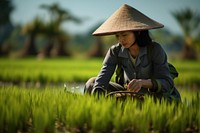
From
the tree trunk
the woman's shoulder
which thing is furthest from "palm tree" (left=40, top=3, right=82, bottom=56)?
the woman's shoulder

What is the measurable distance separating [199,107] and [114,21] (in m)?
0.92

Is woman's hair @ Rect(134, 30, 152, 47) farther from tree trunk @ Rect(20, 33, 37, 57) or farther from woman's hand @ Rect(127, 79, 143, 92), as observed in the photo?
tree trunk @ Rect(20, 33, 37, 57)

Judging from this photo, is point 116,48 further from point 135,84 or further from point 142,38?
point 135,84

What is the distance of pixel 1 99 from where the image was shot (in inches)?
133

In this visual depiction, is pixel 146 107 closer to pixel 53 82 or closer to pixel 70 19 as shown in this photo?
pixel 53 82

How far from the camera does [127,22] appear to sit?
3.51 metres

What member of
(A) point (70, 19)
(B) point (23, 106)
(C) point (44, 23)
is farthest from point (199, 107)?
(A) point (70, 19)

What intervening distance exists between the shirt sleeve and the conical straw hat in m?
0.19

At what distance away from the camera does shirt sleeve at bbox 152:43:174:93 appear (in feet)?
11.5

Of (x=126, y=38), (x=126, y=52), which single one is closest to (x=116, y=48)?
(x=126, y=52)

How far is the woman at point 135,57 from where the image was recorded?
3.47 metres

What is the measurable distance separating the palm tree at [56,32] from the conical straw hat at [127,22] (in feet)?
93.0

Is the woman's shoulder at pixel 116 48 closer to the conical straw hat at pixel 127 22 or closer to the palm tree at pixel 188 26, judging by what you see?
the conical straw hat at pixel 127 22

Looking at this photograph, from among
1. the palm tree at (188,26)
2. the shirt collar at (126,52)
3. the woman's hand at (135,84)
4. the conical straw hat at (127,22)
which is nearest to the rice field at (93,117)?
the woman's hand at (135,84)
